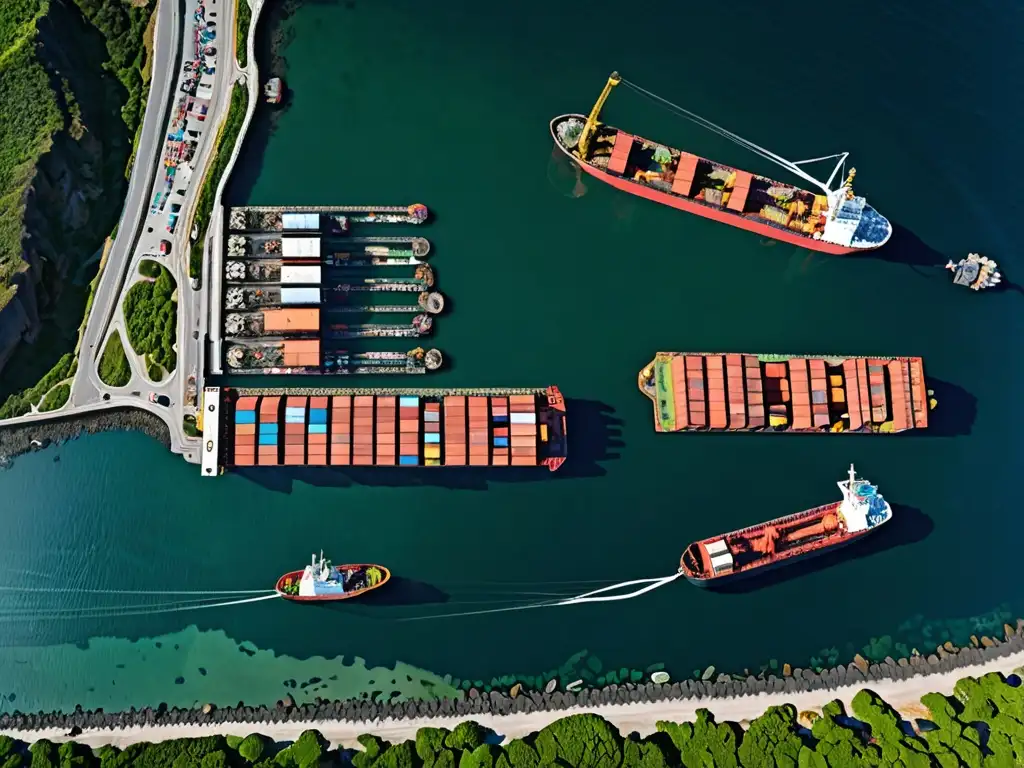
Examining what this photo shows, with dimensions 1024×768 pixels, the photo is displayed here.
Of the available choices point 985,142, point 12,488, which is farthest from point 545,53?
point 12,488

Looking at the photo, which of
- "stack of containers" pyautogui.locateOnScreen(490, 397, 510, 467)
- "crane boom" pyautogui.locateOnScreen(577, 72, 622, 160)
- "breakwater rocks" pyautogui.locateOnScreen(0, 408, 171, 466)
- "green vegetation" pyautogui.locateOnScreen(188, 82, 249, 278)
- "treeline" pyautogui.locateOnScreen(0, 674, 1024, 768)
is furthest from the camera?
"green vegetation" pyautogui.locateOnScreen(188, 82, 249, 278)

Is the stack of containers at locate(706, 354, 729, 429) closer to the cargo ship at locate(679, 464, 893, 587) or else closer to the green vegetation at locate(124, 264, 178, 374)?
the cargo ship at locate(679, 464, 893, 587)

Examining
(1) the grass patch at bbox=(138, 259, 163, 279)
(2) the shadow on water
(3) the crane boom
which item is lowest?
(2) the shadow on water

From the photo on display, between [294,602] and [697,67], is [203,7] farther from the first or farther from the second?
[294,602]

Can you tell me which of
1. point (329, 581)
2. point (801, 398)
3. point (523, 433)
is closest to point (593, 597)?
point (523, 433)

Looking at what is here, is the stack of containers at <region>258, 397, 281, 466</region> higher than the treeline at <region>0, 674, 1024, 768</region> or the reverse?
higher

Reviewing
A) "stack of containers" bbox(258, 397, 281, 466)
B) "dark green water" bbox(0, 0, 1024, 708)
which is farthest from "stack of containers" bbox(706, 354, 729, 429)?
"stack of containers" bbox(258, 397, 281, 466)

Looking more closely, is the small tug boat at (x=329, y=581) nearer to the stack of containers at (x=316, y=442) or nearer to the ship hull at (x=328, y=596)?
the ship hull at (x=328, y=596)

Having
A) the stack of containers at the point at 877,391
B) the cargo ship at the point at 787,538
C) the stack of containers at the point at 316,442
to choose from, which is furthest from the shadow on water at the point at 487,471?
the stack of containers at the point at 877,391
